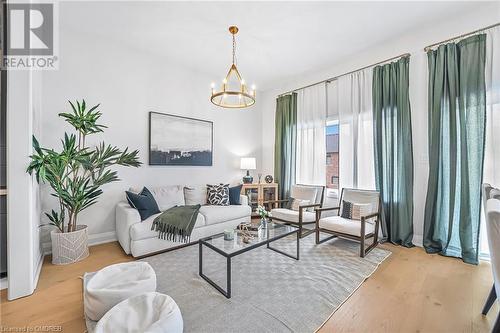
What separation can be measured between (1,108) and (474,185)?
4.98m

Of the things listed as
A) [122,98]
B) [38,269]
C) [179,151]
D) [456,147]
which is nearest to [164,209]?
[179,151]

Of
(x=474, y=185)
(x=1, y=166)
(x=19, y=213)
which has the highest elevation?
(x=1, y=166)

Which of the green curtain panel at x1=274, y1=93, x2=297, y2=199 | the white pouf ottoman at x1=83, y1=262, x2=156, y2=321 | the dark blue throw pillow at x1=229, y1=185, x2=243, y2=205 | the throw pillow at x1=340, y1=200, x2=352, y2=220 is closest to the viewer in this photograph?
the white pouf ottoman at x1=83, y1=262, x2=156, y2=321

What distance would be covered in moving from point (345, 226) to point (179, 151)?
9.69 ft

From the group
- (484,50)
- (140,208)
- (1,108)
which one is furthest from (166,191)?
(484,50)

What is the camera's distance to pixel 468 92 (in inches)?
103

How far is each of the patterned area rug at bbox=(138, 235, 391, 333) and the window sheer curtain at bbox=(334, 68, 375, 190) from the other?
4.00 ft

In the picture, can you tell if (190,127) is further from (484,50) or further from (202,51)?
(484,50)

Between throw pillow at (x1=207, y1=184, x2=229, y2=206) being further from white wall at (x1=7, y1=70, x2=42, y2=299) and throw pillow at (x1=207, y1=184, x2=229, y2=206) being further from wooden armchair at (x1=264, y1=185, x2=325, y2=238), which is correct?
white wall at (x1=7, y1=70, x2=42, y2=299)

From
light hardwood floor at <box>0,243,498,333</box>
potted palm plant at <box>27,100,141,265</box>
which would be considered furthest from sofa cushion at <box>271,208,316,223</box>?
potted palm plant at <box>27,100,141,265</box>

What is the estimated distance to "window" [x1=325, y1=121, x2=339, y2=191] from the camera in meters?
4.04

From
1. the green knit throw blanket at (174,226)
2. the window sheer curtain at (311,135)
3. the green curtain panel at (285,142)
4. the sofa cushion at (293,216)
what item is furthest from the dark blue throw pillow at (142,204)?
the window sheer curtain at (311,135)

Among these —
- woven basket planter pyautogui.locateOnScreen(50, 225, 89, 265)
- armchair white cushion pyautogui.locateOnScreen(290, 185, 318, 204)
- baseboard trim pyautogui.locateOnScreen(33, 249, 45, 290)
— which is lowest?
baseboard trim pyautogui.locateOnScreen(33, 249, 45, 290)

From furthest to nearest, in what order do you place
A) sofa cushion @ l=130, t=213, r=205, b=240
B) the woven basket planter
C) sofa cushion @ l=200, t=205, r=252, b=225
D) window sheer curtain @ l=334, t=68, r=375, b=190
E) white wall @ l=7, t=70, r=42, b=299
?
1. window sheer curtain @ l=334, t=68, r=375, b=190
2. sofa cushion @ l=200, t=205, r=252, b=225
3. sofa cushion @ l=130, t=213, r=205, b=240
4. the woven basket planter
5. white wall @ l=7, t=70, r=42, b=299
